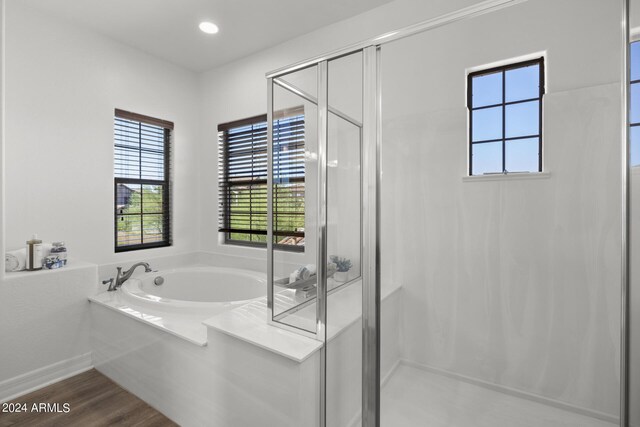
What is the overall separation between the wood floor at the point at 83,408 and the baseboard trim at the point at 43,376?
5 centimetres

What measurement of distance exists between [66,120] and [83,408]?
6.89 ft

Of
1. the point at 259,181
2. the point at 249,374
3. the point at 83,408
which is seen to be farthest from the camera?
the point at 259,181

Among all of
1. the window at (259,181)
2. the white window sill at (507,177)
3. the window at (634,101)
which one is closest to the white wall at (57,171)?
the window at (259,181)

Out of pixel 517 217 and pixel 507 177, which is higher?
pixel 507 177

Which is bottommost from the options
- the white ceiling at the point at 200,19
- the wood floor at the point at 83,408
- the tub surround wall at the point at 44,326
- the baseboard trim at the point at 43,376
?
the wood floor at the point at 83,408

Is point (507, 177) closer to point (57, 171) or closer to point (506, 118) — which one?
point (506, 118)

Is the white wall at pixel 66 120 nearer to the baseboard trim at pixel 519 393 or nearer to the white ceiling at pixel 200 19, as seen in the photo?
the white ceiling at pixel 200 19

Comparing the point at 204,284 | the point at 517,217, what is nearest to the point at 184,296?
the point at 204,284

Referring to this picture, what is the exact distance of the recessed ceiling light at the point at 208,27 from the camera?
252cm

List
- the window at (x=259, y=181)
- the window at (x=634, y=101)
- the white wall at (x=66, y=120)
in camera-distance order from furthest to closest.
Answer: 1. the white wall at (x=66, y=120)
2. the window at (x=259, y=181)
3. the window at (x=634, y=101)

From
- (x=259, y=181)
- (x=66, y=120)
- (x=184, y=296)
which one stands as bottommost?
(x=184, y=296)

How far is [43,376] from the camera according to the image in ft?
6.84

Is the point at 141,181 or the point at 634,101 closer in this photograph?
the point at 634,101

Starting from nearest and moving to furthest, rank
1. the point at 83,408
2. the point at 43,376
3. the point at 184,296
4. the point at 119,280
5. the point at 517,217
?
1. the point at 517,217
2. the point at 83,408
3. the point at 43,376
4. the point at 119,280
5. the point at 184,296
